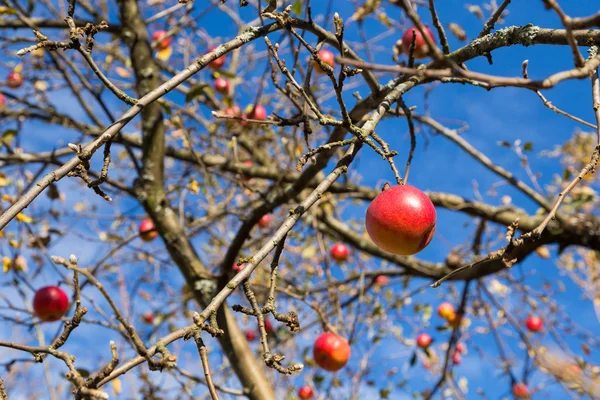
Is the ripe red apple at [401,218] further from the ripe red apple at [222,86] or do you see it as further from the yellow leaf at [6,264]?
the ripe red apple at [222,86]

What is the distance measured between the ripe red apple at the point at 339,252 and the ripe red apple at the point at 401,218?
271 cm

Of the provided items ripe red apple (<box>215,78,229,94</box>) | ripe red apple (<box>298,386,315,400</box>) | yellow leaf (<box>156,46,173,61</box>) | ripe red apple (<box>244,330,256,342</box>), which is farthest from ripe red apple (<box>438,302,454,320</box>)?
yellow leaf (<box>156,46,173,61</box>)

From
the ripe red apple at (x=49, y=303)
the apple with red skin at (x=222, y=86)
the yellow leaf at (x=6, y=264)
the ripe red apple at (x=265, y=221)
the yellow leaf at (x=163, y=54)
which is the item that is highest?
the yellow leaf at (x=163, y=54)

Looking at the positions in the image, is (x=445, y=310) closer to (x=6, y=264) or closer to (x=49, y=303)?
(x=49, y=303)

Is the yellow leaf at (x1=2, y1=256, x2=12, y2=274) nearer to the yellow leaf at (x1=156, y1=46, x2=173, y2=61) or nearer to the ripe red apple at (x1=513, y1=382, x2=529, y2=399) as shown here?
the yellow leaf at (x1=156, y1=46, x2=173, y2=61)

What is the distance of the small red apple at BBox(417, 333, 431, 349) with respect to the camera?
3.55 meters

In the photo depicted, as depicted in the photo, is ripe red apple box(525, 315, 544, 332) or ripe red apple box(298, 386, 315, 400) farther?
ripe red apple box(525, 315, 544, 332)

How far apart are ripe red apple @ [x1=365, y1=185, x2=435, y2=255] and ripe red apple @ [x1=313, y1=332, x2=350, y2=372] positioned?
1271mm

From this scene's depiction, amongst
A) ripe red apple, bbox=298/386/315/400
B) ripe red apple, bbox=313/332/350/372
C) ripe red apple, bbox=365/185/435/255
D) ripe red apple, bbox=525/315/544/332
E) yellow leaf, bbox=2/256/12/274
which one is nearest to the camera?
ripe red apple, bbox=365/185/435/255

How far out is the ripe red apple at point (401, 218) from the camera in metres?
1.21

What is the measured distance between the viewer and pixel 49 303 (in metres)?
2.59

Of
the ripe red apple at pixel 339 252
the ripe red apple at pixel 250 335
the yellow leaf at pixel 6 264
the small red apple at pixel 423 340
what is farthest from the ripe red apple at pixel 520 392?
the yellow leaf at pixel 6 264

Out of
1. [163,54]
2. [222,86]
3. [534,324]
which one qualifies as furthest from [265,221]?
[534,324]

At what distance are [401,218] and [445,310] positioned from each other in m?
3.39
